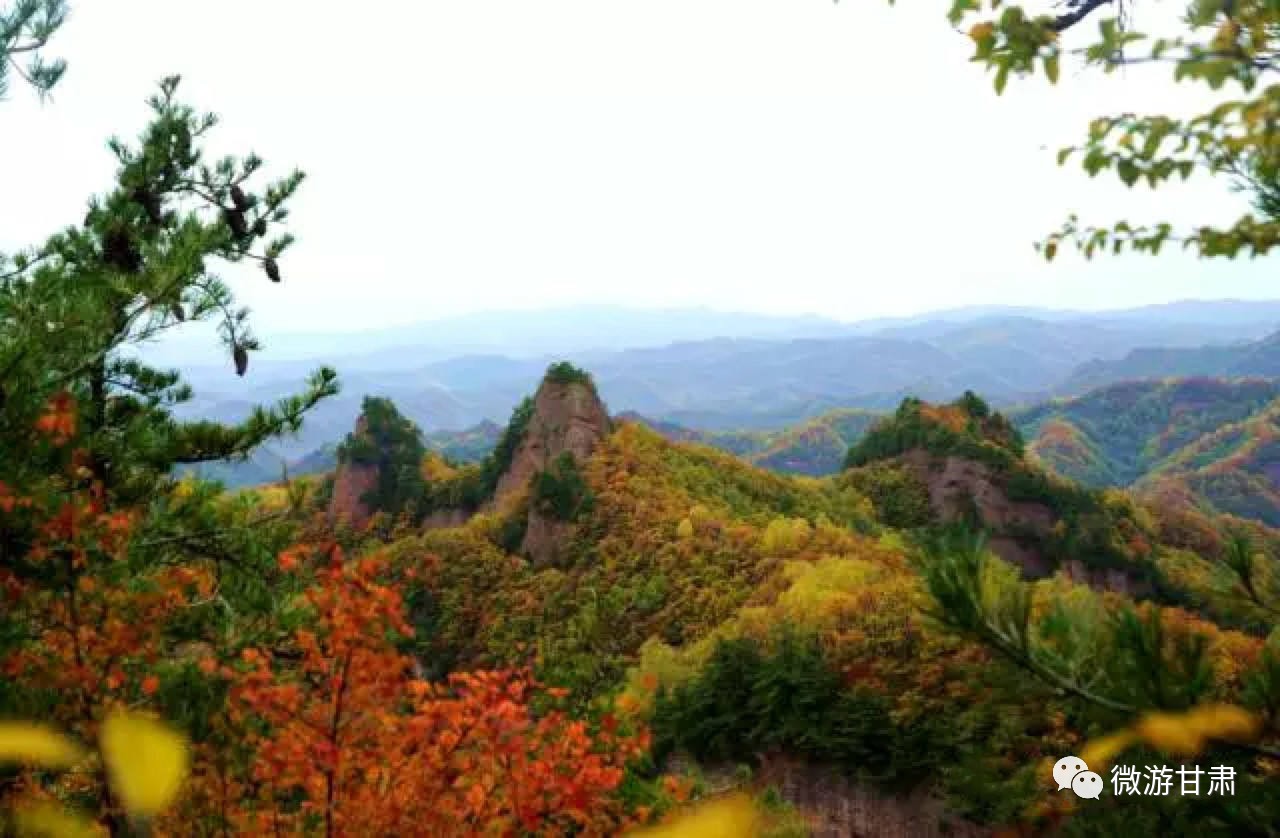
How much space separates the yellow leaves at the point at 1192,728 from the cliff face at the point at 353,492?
3875 cm

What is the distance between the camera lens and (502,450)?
36188mm

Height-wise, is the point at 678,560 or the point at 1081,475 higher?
the point at 678,560

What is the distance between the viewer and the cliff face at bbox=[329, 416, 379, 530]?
38.3 metres

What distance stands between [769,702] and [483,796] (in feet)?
36.6

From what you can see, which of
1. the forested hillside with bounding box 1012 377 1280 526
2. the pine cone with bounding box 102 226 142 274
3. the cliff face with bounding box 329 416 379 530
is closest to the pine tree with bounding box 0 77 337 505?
the pine cone with bounding box 102 226 142 274

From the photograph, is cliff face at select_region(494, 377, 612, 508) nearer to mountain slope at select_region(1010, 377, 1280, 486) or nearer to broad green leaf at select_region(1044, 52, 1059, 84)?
broad green leaf at select_region(1044, 52, 1059, 84)

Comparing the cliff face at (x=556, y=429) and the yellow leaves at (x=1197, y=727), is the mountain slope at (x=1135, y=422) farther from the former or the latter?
the yellow leaves at (x=1197, y=727)

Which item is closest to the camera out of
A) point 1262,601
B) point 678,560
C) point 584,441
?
A: point 1262,601

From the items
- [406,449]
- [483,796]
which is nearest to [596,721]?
[483,796]

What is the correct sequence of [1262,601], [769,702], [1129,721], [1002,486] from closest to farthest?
1. [1129,721]
2. [1262,601]
3. [769,702]
4. [1002,486]

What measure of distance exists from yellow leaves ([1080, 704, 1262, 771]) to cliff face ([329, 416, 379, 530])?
38754 mm

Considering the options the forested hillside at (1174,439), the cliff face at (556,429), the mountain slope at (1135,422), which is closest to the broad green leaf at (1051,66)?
the cliff face at (556,429)

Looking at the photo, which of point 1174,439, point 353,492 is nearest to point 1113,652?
point 353,492

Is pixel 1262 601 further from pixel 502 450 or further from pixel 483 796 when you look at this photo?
pixel 502 450
